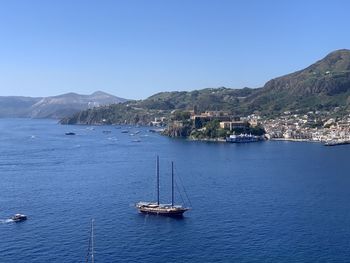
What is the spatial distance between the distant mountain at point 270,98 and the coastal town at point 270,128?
9.04 metres

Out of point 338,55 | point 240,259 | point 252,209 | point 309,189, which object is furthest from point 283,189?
point 338,55

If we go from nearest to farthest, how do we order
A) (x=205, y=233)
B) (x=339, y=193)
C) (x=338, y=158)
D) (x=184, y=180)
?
(x=205, y=233) → (x=339, y=193) → (x=184, y=180) → (x=338, y=158)

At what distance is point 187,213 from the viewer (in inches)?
1076

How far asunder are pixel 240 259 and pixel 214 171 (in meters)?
21.4

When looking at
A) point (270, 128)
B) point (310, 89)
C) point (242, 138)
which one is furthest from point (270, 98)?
point (242, 138)

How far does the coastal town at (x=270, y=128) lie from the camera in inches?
2809

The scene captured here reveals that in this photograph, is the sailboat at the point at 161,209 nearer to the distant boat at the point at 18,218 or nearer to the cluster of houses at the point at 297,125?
the distant boat at the point at 18,218

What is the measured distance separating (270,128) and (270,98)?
3575 centimetres

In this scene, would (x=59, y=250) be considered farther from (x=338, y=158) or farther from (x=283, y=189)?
(x=338, y=158)

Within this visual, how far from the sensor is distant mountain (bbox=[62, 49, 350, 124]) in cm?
10256

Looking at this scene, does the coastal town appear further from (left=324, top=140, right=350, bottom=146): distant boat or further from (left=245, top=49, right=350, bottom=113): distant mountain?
(left=245, top=49, right=350, bottom=113): distant mountain

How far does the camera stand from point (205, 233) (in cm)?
2370

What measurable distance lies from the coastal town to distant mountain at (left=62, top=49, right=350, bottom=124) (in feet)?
29.7

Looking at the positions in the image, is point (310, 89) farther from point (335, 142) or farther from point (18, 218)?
point (18, 218)
